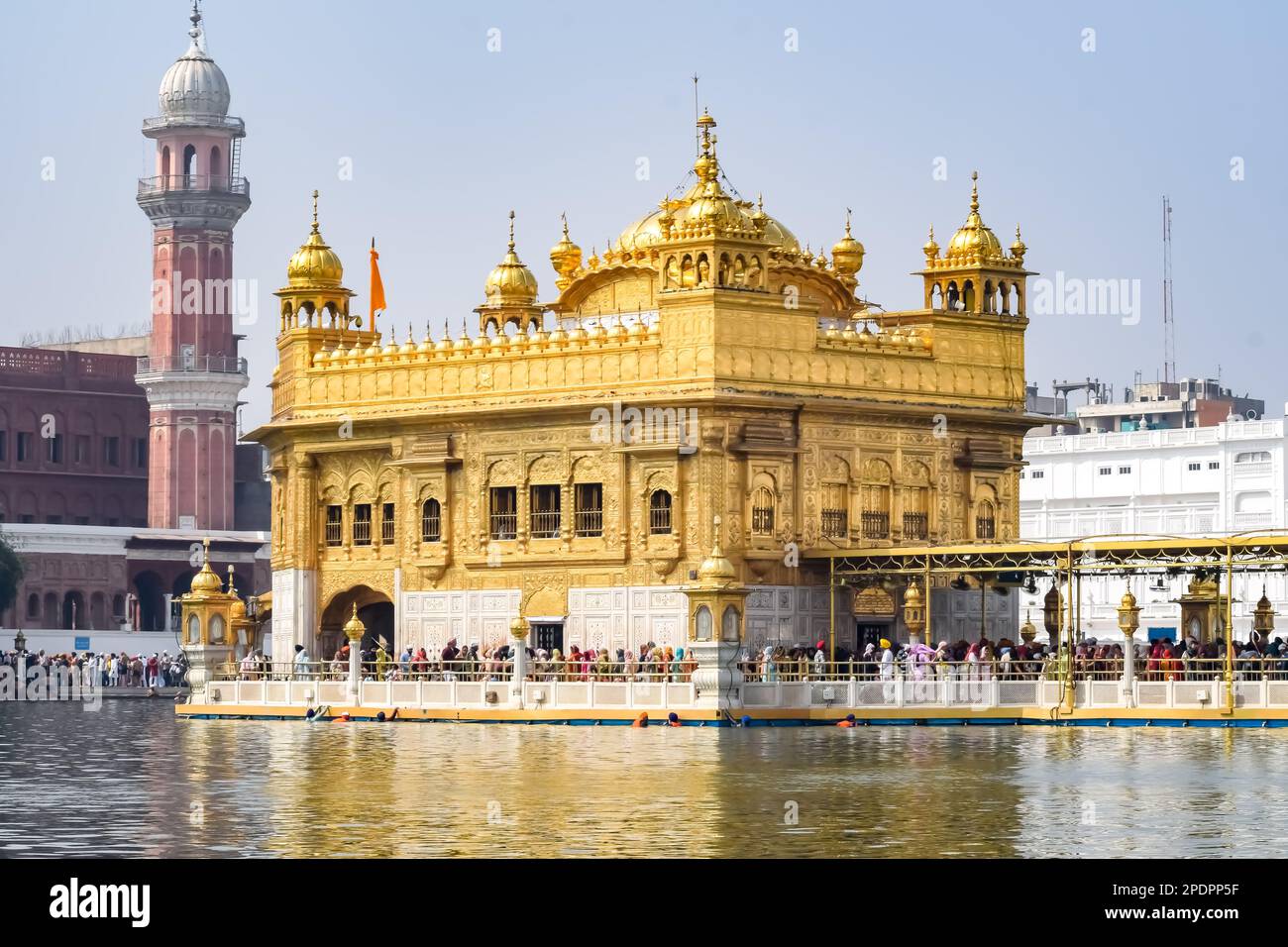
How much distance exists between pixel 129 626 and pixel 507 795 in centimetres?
6025

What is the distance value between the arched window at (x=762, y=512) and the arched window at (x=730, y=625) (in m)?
5.24

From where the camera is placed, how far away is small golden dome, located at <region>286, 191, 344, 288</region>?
52750mm

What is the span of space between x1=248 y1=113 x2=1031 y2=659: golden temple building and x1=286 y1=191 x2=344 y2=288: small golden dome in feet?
0.15

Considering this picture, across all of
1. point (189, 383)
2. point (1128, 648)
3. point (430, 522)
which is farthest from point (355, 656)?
point (189, 383)

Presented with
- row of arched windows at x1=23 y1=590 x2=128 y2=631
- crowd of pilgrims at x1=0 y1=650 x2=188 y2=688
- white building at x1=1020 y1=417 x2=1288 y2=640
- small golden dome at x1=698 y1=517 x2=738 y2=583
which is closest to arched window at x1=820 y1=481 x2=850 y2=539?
small golden dome at x1=698 y1=517 x2=738 y2=583

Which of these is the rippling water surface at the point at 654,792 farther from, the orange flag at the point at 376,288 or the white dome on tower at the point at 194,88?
the white dome on tower at the point at 194,88

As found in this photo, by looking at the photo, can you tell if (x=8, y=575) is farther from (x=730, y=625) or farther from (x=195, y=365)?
(x=730, y=625)

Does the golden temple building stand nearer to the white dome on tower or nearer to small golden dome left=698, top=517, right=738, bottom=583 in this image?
small golden dome left=698, top=517, right=738, bottom=583

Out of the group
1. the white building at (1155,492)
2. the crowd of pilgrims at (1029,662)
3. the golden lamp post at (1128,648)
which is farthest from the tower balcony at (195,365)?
the golden lamp post at (1128,648)

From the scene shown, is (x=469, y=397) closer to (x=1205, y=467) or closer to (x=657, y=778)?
(x=657, y=778)

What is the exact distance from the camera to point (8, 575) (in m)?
79.9

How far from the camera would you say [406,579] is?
49625 mm

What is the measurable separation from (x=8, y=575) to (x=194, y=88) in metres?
25.3
